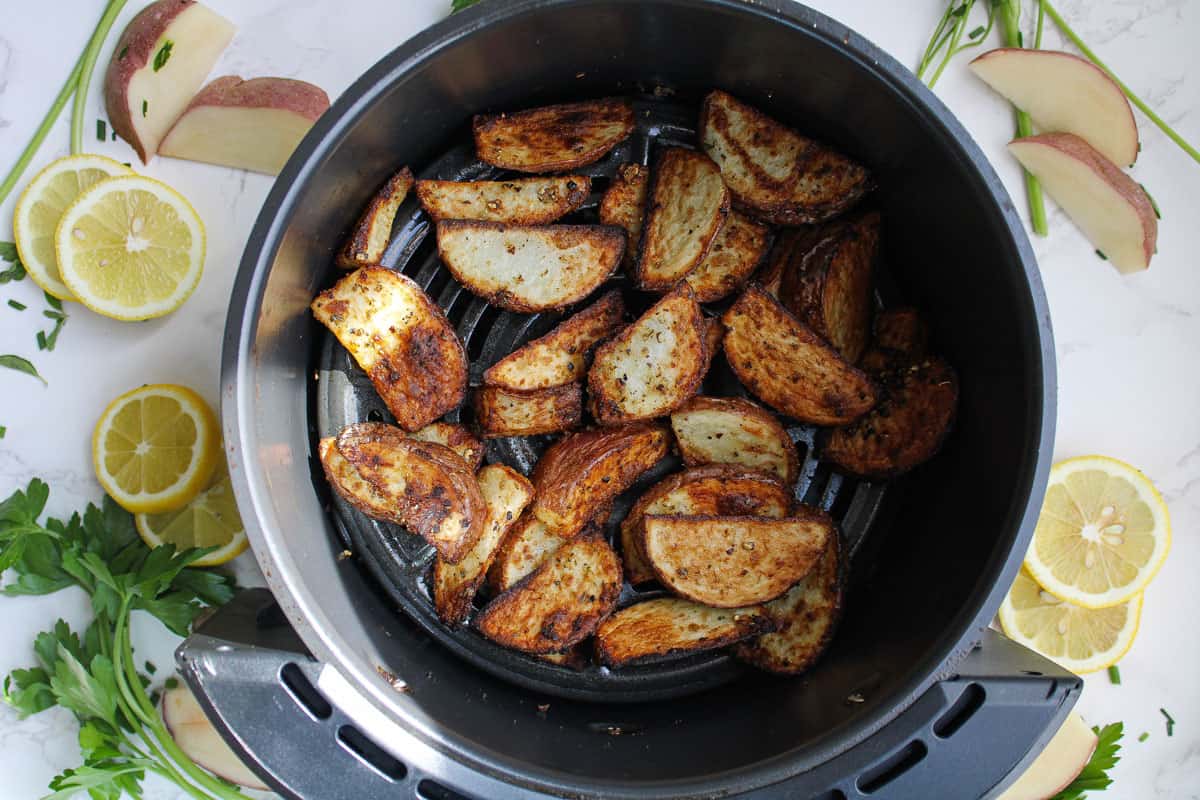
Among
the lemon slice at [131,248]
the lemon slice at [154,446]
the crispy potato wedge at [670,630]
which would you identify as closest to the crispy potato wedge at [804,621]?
the crispy potato wedge at [670,630]

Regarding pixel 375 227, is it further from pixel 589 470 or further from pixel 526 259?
pixel 589 470

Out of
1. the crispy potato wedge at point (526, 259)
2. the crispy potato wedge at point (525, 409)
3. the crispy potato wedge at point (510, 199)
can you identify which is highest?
the crispy potato wedge at point (510, 199)

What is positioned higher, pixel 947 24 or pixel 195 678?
pixel 947 24

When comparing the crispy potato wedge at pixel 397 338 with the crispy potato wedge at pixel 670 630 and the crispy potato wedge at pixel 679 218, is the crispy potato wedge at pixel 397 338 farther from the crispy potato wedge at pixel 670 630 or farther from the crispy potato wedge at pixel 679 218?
the crispy potato wedge at pixel 670 630

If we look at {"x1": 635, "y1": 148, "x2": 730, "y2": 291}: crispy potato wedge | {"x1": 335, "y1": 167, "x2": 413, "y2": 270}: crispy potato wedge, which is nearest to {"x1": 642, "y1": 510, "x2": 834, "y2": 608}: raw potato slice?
{"x1": 635, "y1": 148, "x2": 730, "y2": 291}: crispy potato wedge

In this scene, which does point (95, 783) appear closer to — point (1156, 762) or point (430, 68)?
point (430, 68)

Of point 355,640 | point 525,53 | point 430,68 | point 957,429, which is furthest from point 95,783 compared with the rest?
point 957,429

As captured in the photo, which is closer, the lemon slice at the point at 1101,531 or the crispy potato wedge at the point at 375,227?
the crispy potato wedge at the point at 375,227
